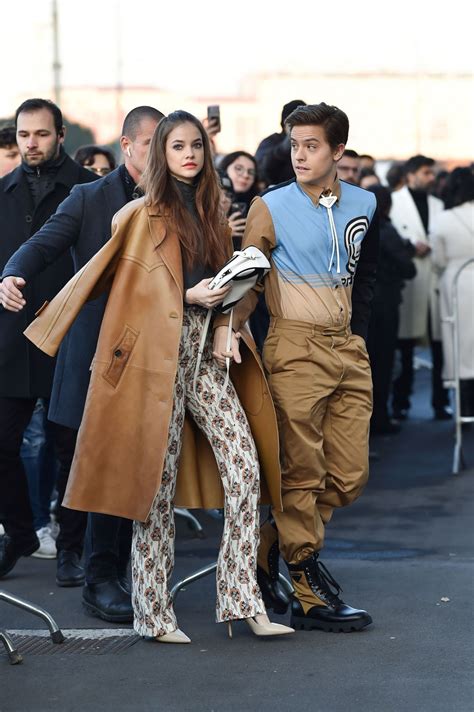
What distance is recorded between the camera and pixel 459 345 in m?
10.8

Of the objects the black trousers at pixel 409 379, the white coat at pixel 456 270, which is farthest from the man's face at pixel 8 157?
the black trousers at pixel 409 379

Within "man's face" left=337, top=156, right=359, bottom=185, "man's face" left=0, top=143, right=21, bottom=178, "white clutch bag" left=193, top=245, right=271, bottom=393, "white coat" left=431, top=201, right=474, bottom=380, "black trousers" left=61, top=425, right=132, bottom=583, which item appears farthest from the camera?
"white coat" left=431, top=201, right=474, bottom=380

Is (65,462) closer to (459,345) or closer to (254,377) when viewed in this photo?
(254,377)

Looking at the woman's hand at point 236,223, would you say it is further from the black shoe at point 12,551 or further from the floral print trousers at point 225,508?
the floral print trousers at point 225,508

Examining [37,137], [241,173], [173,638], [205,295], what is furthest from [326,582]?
[241,173]

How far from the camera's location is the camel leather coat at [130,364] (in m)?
5.54

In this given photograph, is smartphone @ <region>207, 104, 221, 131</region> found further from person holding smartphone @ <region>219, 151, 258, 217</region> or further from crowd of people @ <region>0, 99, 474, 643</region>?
crowd of people @ <region>0, 99, 474, 643</region>

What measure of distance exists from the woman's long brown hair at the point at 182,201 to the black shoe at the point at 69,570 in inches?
73.5

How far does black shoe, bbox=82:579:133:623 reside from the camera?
6047mm

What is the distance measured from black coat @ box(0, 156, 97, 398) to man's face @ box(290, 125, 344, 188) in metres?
1.49

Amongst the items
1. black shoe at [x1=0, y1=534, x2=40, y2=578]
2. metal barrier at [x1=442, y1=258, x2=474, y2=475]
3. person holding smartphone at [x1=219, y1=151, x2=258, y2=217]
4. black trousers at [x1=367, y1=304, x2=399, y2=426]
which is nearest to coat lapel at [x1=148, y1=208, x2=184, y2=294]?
black shoe at [x1=0, y1=534, x2=40, y2=578]

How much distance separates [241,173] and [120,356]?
3.90 meters

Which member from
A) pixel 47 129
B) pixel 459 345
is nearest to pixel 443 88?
pixel 459 345

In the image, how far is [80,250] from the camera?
20.1 ft
